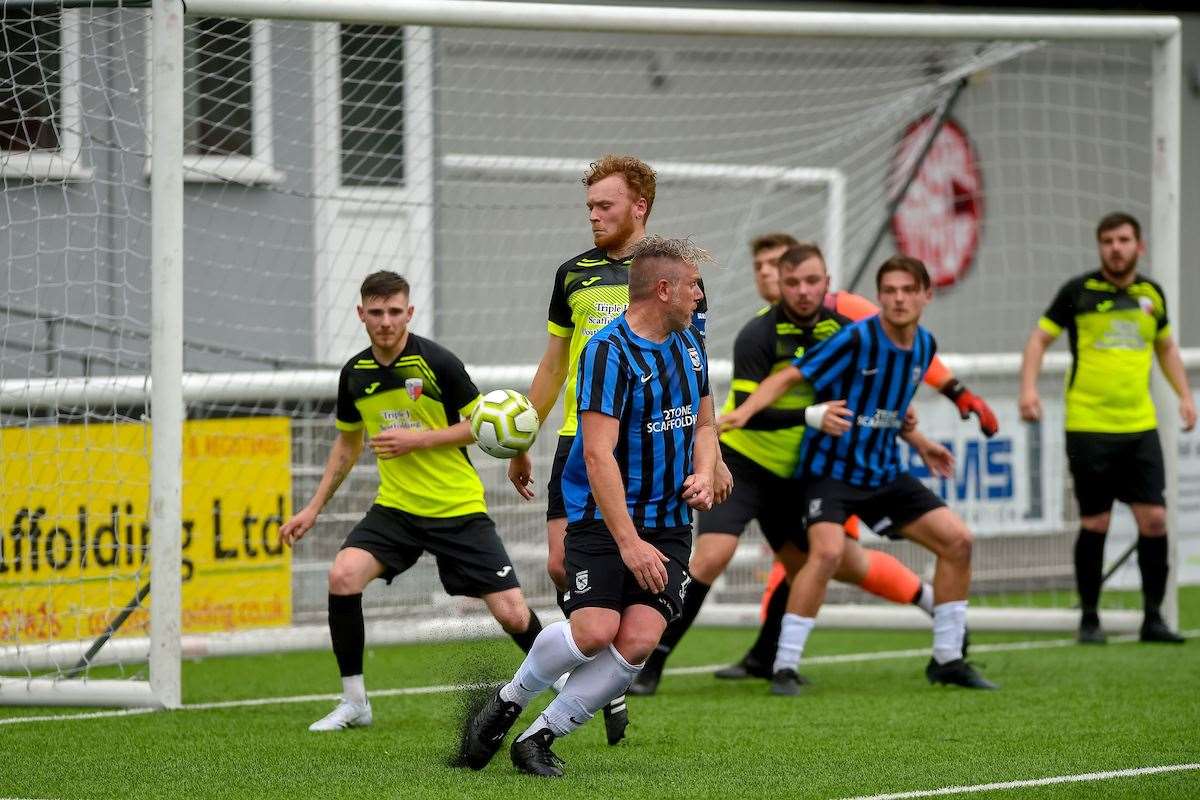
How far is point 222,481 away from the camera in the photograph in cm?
876

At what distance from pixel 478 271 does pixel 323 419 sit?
1778 millimetres

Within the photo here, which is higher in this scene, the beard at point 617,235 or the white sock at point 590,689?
the beard at point 617,235

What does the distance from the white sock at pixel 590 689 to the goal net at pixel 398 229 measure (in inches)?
29.4

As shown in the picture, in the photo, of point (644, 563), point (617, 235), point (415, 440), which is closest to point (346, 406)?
point (415, 440)

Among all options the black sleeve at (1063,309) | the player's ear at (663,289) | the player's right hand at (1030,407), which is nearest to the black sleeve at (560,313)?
the player's ear at (663,289)

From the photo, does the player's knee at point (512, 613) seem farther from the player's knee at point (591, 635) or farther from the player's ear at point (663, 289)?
the player's ear at point (663, 289)

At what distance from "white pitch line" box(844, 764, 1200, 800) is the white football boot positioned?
7.57 ft

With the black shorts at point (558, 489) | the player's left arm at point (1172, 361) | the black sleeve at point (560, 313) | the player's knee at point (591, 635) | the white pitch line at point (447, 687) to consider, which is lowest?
the white pitch line at point (447, 687)

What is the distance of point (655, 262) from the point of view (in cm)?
516

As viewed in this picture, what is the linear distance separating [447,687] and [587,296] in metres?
2.41

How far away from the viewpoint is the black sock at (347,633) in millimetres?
6438

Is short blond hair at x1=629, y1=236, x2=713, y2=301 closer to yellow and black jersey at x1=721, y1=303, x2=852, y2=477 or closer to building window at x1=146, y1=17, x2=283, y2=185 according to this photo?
yellow and black jersey at x1=721, y1=303, x2=852, y2=477

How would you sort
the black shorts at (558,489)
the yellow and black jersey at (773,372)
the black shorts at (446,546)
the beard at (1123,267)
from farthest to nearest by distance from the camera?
1. the beard at (1123,267)
2. the yellow and black jersey at (773,372)
3. the black shorts at (446,546)
4. the black shorts at (558,489)

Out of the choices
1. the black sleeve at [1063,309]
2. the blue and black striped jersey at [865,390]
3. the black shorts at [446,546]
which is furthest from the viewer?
the black sleeve at [1063,309]
